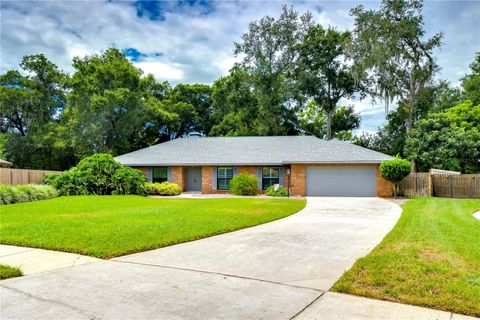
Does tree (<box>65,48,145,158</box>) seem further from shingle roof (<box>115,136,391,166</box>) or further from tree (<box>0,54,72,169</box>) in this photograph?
tree (<box>0,54,72,169</box>)

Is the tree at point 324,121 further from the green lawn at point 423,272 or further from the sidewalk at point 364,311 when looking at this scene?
the sidewalk at point 364,311

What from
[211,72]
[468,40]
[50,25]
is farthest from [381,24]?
[50,25]

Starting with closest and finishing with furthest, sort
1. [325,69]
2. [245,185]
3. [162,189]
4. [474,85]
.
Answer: [245,185] → [162,189] → [474,85] → [325,69]

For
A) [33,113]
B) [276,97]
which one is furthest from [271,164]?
[33,113]

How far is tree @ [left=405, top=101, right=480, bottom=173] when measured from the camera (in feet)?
74.8

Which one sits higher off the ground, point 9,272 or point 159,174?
point 159,174

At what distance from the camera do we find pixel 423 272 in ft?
16.0

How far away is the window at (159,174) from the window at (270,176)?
6.99 m

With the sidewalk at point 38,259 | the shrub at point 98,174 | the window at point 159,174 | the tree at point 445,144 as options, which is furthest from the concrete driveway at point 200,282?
the tree at point 445,144

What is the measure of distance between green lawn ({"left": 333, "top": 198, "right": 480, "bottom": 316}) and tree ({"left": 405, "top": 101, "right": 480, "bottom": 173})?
58.0 ft

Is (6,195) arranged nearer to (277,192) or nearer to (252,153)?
(277,192)

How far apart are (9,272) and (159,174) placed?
19.3m

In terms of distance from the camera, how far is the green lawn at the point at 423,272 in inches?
156

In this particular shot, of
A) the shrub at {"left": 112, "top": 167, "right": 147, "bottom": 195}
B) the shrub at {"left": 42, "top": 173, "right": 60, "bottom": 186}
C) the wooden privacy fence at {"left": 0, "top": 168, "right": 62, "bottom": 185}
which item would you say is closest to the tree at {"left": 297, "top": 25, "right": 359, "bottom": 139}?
the shrub at {"left": 112, "top": 167, "right": 147, "bottom": 195}
